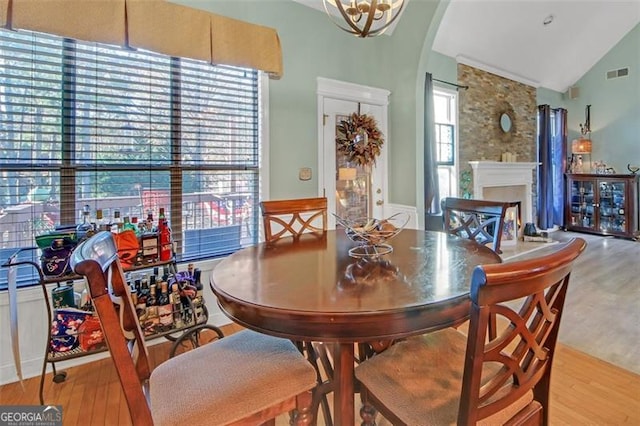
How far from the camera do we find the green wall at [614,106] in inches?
241

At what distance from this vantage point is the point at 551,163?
21.4 ft

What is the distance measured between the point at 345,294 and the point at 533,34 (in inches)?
233

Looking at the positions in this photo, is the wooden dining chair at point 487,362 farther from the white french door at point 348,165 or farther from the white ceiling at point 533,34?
the white ceiling at point 533,34

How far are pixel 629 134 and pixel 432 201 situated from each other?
4870 mm

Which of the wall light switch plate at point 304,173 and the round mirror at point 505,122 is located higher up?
the round mirror at point 505,122

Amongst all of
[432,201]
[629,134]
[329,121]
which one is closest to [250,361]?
[329,121]

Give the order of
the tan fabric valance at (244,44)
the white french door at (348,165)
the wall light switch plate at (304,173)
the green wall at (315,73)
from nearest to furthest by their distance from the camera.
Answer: the tan fabric valance at (244,44)
the green wall at (315,73)
the wall light switch plate at (304,173)
the white french door at (348,165)

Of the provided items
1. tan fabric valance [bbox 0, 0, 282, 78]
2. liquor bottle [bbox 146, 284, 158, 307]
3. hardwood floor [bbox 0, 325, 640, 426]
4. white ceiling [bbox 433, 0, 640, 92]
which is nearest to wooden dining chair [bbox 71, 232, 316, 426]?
hardwood floor [bbox 0, 325, 640, 426]

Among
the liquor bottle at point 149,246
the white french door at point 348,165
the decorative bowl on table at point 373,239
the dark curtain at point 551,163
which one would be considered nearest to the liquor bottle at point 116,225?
the liquor bottle at point 149,246

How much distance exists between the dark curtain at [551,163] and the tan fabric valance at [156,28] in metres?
5.88

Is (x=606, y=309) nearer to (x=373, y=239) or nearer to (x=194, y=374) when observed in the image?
(x=373, y=239)

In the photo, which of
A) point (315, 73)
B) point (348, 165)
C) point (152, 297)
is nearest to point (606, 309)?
point (348, 165)

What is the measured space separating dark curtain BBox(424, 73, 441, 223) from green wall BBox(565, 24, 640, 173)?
15.1 ft

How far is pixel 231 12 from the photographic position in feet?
9.00
